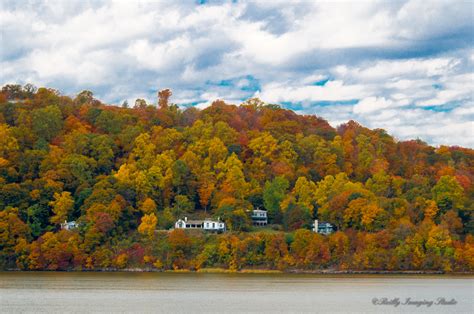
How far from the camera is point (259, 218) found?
12100cm

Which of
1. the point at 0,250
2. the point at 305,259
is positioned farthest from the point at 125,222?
the point at 305,259

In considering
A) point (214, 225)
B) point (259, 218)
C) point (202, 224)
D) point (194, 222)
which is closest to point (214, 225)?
point (214, 225)

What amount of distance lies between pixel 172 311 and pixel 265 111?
10336 cm

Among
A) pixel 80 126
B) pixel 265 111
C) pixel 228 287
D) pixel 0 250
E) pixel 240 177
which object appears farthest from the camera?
pixel 265 111

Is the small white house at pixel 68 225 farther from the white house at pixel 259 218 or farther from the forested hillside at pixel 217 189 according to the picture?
the white house at pixel 259 218

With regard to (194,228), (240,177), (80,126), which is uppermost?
(80,126)

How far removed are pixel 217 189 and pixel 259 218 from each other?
9.08 m

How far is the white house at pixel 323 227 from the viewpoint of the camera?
11444cm

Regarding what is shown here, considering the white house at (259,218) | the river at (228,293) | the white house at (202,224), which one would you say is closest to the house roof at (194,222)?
the white house at (202,224)

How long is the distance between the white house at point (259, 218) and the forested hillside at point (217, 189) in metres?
1.49

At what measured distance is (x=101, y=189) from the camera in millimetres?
111688

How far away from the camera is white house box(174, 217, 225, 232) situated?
371 feet

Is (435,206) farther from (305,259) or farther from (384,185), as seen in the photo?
(305,259)

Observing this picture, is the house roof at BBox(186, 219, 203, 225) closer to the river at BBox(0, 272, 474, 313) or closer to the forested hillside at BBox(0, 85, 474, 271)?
the forested hillside at BBox(0, 85, 474, 271)
